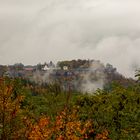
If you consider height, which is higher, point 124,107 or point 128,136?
point 124,107

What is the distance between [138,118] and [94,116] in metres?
10.4

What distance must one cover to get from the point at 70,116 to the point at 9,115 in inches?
192

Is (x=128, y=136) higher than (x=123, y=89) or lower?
lower

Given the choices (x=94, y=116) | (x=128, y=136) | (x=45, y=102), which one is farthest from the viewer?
(x=45, y=102)

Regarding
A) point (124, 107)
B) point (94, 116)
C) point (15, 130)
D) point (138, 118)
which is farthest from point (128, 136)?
point (15, 130)

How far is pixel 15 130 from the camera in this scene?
642 inches

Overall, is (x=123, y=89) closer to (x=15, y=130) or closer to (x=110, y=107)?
(x=110, y=107)

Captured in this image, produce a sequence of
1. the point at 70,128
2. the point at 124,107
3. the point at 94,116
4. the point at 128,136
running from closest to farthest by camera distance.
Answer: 1. the point at 70,128
2. the point at 128,136
3. the point at 124,107
4. the point at 94,116

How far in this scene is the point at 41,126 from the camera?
20625 millimetres

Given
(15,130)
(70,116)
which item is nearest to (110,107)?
(70,116)

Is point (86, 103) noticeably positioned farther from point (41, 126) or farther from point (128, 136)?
point (41, 126)

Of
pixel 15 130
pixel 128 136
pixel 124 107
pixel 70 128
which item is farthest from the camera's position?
pixel 124 107

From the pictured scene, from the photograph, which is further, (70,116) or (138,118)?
(138,118)

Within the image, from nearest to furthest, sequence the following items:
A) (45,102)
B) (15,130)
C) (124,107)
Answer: (15,130), (124,107), (45,102)
